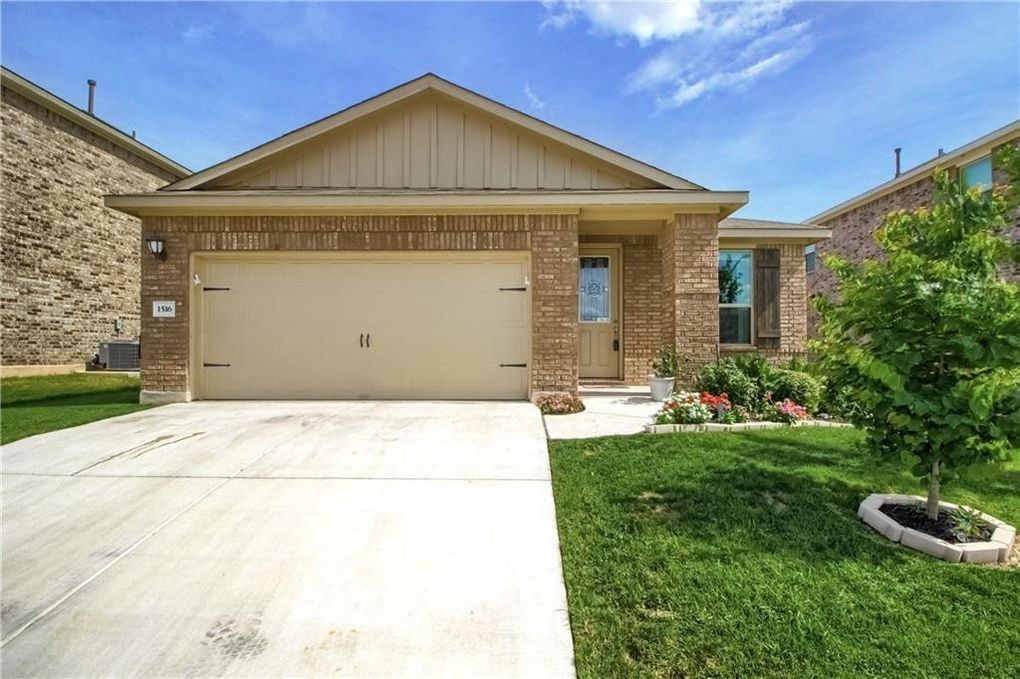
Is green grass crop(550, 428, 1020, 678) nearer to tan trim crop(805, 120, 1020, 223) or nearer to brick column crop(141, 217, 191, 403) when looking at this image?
brick column crop(141, 217, 191, 403)

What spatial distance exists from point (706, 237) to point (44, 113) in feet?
51.7

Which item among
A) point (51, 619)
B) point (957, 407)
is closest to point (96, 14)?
point (51, 619)

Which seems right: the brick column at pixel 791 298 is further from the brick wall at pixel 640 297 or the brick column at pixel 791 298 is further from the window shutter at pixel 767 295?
the brick wall at pixel 640 297

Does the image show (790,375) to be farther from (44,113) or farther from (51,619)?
(44,113)

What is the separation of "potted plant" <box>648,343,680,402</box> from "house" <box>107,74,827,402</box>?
8.7 inches

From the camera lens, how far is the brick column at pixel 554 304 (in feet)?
24.1

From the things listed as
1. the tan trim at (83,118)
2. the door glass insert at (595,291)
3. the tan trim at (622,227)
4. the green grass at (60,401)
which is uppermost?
the tan trim at (83,118)

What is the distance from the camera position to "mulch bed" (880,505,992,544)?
305 cm

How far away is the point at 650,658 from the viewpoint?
2113mm

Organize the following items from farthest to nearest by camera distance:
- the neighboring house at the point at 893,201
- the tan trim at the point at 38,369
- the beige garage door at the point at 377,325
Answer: the tan trim at the point at 38,369
the neighboring house at the point at 893,201
the beige garage door at the point at 377,325

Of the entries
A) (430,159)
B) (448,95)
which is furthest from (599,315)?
(448,95)

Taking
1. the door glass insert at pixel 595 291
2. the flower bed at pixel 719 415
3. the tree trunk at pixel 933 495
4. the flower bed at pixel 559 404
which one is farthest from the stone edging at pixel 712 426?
the door glass insert at pixel 595 291

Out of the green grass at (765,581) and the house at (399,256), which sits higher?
the house at (399,256)

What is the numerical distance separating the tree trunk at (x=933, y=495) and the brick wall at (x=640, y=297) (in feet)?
19.5
